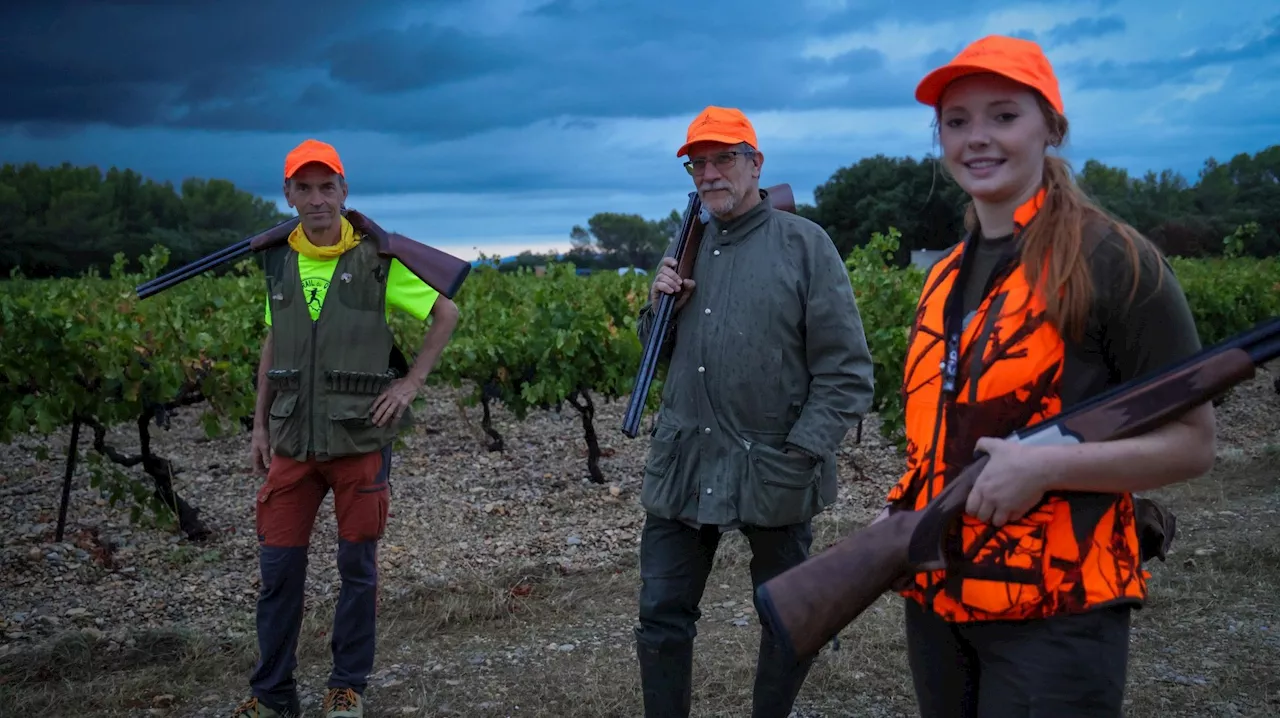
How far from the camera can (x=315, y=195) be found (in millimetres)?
3889

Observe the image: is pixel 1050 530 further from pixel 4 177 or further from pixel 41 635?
pixel 4 177

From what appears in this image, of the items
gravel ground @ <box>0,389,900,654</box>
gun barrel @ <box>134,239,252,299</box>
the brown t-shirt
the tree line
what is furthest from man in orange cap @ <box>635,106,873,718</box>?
the tree line

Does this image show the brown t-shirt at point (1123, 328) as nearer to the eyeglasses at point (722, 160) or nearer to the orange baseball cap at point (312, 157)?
the eyeglasses at point (722, 160)

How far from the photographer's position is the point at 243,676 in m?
4.59

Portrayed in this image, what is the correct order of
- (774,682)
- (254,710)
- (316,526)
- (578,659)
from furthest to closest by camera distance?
1. (316,526)
2. (578,659)
3. (254,710)
4. (774,682)

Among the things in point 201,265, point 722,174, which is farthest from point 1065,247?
point 201,265

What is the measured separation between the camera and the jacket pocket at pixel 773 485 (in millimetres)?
3285

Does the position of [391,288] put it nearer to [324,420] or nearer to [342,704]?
[324,420]

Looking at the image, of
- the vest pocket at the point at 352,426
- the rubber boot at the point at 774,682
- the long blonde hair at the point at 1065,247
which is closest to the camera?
the long blonde hair at the point at 1065,247

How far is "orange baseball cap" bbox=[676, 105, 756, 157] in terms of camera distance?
3.38 metres

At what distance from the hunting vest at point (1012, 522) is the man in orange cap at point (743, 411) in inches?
50.4

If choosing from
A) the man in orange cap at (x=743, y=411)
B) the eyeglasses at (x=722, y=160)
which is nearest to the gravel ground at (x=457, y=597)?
the man in orange cap at (x=743, y=411)

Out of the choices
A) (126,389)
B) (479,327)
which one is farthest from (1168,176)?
(126,389)

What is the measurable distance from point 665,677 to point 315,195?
A: 2.08m
